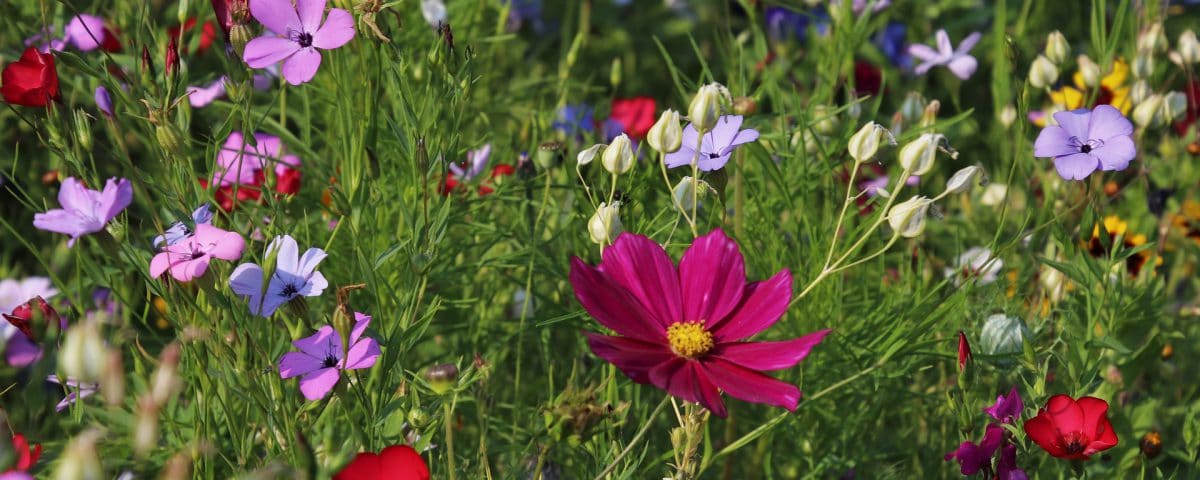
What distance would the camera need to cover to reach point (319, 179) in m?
1.19

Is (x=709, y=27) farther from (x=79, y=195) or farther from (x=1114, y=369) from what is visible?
(x=79, y=195)

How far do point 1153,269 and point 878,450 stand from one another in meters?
0.35

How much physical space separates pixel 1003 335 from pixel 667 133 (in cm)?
42

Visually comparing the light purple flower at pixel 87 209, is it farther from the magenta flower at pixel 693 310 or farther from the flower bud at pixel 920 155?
the flower bud at pixel 920 155

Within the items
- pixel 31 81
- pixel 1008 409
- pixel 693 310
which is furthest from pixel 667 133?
pixel 31 81

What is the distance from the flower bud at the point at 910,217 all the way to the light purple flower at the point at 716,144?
145 mm

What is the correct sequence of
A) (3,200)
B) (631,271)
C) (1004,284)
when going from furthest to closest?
1. (3,200)
2. (1004,284)
3. (631,271)

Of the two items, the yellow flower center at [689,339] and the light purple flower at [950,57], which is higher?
the yellow flower center at [689,339]

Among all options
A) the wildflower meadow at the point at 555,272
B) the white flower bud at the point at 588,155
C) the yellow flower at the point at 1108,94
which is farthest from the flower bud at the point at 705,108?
the yellow flower at the point at 1108,94

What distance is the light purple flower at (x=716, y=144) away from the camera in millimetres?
940

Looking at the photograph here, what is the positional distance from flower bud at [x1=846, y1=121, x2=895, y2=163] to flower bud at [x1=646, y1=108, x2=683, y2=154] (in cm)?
13

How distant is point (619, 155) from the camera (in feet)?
2.81

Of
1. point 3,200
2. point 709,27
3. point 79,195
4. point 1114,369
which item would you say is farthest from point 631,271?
point 709,27

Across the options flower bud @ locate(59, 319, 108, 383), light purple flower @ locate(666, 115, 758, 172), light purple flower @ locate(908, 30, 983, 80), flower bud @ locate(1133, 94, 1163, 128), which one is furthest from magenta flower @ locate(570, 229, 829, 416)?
light purple flower @ locate(908, 30, 983, 80)
